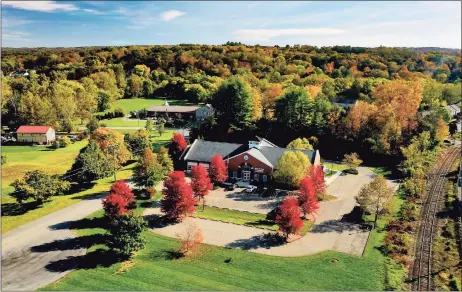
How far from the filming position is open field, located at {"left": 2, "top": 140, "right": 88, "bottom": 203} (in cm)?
4862

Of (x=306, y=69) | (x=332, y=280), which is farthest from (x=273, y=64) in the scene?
(x=332, y=280)

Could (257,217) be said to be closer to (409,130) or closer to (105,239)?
(105,239)

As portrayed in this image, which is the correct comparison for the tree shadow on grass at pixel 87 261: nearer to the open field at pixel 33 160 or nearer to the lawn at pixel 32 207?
the lawn at pixel 32 207

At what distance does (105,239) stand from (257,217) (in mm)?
14177

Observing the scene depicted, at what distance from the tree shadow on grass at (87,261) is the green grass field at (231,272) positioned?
155mm

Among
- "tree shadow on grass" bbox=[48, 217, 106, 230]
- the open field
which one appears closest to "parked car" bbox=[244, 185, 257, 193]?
"tree shadow on grass" bbox=[48, 217, 106, 230]

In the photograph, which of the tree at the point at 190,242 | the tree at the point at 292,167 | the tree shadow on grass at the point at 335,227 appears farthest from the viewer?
the tree at the point at 292,167

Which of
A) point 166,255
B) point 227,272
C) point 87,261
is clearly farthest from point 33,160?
point 227,272

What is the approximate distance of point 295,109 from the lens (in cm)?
6288

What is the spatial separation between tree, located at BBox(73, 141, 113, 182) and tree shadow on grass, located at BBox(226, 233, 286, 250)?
20.2 metres

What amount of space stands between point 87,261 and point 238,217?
14.4 m

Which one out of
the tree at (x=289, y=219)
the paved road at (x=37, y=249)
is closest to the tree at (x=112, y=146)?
the paved road at (x=37, y=249)

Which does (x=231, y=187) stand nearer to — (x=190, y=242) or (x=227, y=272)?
(x=190, y=242)

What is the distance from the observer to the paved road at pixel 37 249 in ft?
89.4
